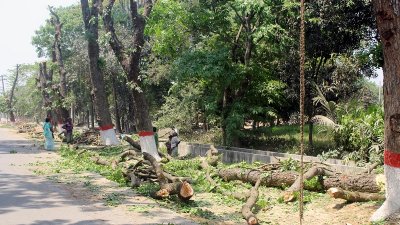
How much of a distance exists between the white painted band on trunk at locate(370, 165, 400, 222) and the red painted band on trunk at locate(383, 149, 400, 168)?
0.21ft

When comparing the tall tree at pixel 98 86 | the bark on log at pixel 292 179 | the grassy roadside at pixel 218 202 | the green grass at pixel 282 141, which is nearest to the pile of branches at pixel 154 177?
the grassy roadside at pixel 218 202

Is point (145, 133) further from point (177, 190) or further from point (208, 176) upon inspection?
point (177, 190)

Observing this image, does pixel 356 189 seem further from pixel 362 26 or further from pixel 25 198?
pixel 362 26

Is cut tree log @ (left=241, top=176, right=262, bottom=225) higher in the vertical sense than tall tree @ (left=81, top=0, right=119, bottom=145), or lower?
lower

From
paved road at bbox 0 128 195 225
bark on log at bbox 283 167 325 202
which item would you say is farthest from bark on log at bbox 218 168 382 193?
paved road at bbox 0 128 195 225

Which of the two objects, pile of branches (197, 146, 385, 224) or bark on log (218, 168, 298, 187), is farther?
bark on log (218, 168, 298, 187)

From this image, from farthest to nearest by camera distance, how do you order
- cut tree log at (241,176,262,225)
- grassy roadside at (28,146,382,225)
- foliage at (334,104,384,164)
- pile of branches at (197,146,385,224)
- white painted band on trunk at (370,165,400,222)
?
1. foliage at (334,104,384,164)
2. pile of branches at (197,146,385,224)
3. grassy roadside at (28,146,382,225)
4. cut tree log at (241,176,262,225)
5. white painted band on trunk at (370,165,400,222)

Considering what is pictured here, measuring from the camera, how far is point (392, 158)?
673cm

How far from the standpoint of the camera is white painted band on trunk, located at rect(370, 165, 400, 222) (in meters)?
6.71

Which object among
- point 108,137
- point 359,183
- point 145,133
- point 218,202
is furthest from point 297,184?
point 108,137

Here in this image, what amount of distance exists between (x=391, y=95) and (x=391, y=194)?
63.2 inches

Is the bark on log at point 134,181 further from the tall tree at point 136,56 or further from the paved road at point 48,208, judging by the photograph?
the tall tree at point 136,56

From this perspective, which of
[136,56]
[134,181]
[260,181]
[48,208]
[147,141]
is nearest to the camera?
[48,208]

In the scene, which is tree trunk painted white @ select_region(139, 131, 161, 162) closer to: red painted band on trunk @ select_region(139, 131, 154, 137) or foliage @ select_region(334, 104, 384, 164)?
red painted band on trunk @ select_region(139, 131, 154, 137)
